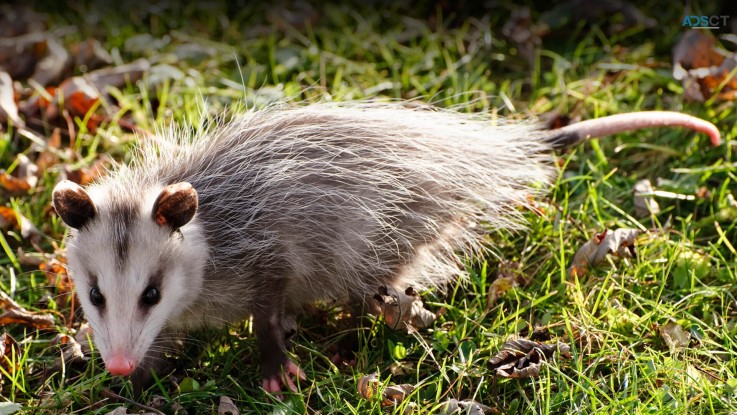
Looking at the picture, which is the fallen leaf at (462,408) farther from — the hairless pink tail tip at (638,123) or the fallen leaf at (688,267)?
the hairless pink tail tip at (638,123)

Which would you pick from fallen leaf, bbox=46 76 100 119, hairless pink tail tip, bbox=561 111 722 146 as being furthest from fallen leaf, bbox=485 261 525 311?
fallen leaf, bbox=46 76 100 119

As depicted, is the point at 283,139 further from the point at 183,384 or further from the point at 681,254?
the point at 681,254

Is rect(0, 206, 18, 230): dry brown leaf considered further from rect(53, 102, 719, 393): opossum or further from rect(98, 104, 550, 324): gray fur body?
rect(98, 104, 550, 324): gray fur body

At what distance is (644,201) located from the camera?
9.72ft

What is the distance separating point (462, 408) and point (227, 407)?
2.02ft

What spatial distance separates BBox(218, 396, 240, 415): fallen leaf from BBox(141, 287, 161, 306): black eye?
1.07 ft

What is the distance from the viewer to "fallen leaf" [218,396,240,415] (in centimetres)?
229

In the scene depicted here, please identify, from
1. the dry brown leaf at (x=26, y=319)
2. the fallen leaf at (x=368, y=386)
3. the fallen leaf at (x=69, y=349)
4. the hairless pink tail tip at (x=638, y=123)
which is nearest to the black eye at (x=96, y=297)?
the fallen leaf at (x=69, y=349)

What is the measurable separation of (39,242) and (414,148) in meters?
1.38

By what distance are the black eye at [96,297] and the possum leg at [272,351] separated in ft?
1.41

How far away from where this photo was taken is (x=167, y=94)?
142 inches

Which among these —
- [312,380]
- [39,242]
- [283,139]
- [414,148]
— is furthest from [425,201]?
[39,242]

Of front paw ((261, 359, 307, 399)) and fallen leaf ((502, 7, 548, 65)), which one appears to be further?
fallen leaf ((502, 7, 548, 65))

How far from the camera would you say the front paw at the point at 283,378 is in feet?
7.79
